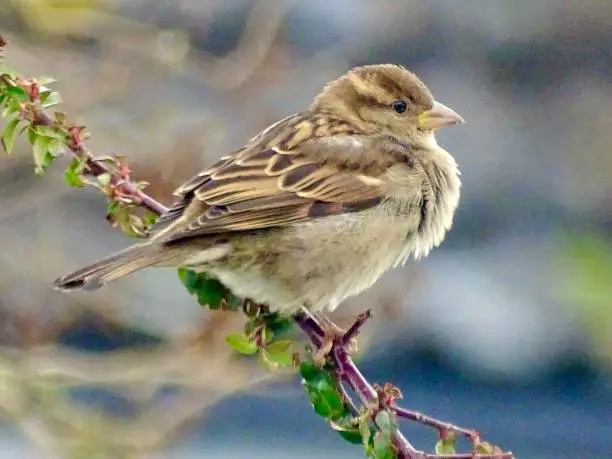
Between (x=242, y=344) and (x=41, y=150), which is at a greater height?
(x=41, y=150)

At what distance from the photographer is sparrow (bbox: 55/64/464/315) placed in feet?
11.7

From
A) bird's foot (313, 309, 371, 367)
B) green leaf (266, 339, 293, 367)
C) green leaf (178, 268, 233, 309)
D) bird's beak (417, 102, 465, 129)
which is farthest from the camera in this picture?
bird's beak (417, 102, 465, 129)

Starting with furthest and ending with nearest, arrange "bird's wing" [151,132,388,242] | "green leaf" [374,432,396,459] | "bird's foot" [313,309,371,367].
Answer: "bird's wing" [151,132,388,242] < "bird's foot" [313,309,371,367] < "green leaf" [374,432,396,459]

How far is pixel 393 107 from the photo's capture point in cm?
430

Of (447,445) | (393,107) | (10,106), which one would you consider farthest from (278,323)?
(393,107)

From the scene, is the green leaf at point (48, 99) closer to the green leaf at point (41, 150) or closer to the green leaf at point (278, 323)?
the green leaf at point (41, 150)

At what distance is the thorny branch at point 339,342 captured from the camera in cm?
269

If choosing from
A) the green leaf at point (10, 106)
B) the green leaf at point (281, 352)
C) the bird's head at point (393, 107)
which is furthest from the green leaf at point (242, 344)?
the bird's head at point (393, 107)

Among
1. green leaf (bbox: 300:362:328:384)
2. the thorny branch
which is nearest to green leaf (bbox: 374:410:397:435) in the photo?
the thorny branch

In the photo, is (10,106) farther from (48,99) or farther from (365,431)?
(365,431)

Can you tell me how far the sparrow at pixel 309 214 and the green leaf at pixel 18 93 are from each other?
0.53m

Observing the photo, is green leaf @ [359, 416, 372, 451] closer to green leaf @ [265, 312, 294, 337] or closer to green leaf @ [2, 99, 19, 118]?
green leaf @ [265, 312, 294, 337]

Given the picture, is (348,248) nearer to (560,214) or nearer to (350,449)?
(350,449)

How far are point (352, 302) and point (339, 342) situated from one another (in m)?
1.57
